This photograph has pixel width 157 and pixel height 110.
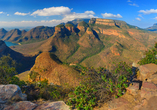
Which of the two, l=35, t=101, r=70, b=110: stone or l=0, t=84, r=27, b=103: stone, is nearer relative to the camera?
l=35, t=101, r=70, b=110: stone

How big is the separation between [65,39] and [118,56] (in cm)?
7868

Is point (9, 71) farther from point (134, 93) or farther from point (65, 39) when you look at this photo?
point (65, 39)

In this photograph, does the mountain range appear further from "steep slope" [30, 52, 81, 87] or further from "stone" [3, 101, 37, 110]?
"stone" [3, 101, 37, 110]

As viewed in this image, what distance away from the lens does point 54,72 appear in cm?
1958

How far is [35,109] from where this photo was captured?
607 cm

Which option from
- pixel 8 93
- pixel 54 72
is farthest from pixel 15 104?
pixel 54 72

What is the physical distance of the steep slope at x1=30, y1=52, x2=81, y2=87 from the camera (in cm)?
1758

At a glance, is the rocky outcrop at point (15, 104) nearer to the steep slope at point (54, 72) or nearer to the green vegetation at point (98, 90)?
the green vegetation at point (98, 90)

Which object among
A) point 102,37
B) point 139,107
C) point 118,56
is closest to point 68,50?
point 118,56

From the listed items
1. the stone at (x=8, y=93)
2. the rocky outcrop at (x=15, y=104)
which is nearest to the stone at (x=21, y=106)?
the rocky outcrop at (x=15, y=104)

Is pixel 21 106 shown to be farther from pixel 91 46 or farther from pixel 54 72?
pixel 91 46

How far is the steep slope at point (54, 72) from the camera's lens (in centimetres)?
1758

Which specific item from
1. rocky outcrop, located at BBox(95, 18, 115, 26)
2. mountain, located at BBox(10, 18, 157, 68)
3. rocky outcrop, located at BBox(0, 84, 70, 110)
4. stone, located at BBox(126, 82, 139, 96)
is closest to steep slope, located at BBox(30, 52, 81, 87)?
rocky outcrop, located at BBox(0, 84, 70, 110)

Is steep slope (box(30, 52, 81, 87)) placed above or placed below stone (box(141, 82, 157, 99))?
below
